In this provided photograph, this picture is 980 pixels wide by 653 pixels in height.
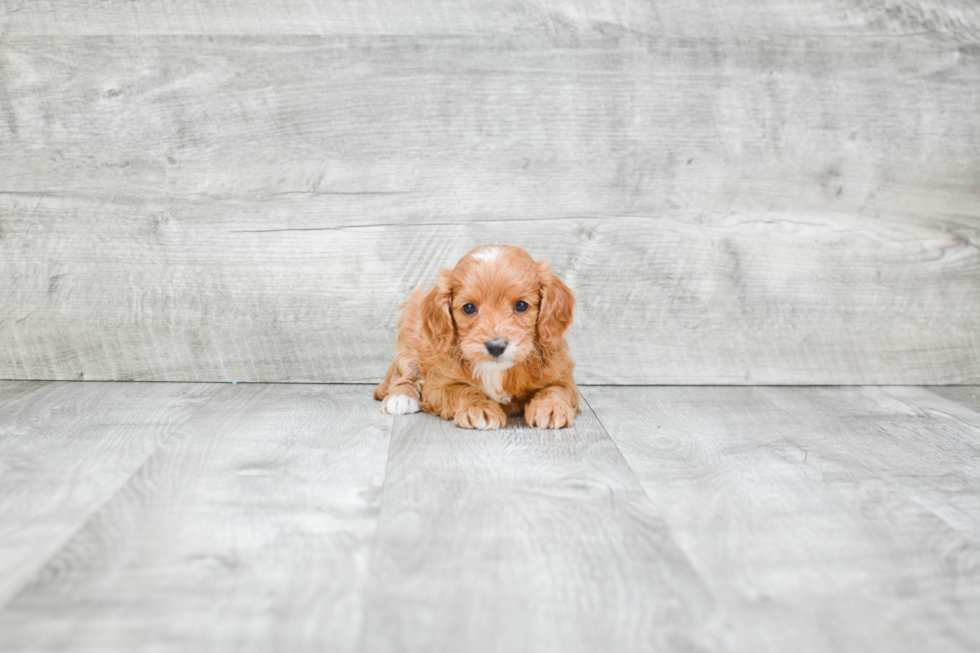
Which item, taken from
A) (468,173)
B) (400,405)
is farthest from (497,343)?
(468,173)

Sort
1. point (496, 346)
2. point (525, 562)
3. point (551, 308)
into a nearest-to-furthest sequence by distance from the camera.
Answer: point (525, 562) → point (496, 346) → point (551, 308)

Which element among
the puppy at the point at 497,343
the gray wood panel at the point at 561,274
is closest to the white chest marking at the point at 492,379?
the puppy at the point at 497,343

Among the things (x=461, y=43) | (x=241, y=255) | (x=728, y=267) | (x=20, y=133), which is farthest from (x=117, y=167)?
(x=728, y=267)

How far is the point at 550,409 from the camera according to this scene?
79.2 inches

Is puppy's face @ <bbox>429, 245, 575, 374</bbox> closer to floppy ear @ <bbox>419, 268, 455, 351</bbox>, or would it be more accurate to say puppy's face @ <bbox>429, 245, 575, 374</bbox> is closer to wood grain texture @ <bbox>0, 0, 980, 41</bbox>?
floppy ear @ <bbox>419, 268, 455, 351</bbox>

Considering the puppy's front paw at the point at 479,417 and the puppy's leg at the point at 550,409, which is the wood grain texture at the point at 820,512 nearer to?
the puppy's leg at the point at 550,409

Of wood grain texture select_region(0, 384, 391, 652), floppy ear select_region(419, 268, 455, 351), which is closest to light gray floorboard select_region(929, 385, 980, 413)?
floppy ear select_region(419, 268, 455, 351)

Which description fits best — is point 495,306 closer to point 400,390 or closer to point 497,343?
point 497,343

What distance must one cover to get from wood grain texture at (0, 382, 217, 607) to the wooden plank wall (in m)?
0.25

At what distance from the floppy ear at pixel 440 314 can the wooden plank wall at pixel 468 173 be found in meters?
0.56

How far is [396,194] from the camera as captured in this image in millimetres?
2564

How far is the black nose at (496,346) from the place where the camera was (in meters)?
1.88

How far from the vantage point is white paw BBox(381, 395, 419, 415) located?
2.18m

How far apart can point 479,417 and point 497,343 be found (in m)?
0.23
